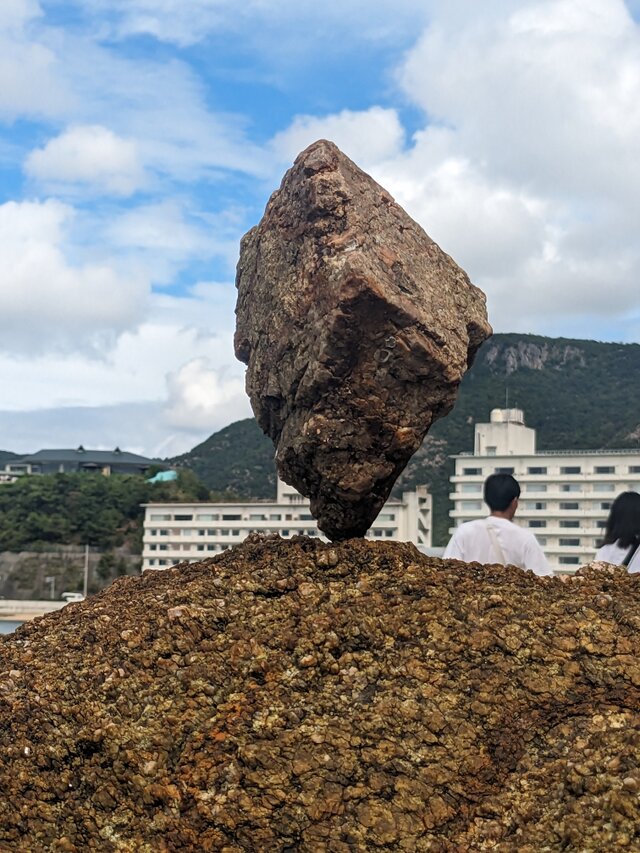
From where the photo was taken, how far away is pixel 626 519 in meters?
7.45

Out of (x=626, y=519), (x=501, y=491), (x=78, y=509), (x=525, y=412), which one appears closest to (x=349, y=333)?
(x=501, y=491)

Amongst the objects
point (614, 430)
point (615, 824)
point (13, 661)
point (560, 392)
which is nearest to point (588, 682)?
point (615, 824)

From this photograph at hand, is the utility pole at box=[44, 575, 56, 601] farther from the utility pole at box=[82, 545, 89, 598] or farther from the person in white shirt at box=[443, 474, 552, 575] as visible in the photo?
the person in white shirt at box=[443, 474, 552, 575]

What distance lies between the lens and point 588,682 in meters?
5.07

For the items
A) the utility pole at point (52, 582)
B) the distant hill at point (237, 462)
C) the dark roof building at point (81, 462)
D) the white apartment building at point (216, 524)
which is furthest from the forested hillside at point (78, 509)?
the dark roof building at point (81, 462)

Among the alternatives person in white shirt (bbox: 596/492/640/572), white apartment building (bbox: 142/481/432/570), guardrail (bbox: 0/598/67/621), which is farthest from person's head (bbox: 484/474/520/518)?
guardrail (bbox: 0/598/67/621)

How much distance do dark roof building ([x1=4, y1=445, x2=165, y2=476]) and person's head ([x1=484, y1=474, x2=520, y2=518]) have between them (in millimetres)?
87628

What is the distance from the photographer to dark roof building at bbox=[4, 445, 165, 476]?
96.4 metres

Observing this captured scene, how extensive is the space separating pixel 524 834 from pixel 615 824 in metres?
0.40

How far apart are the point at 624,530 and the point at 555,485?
40687mm

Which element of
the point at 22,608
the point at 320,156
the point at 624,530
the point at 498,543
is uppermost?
the point at 320,156

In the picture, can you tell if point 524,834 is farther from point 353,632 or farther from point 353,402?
point 353,402

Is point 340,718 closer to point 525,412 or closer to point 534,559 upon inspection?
point 534,559

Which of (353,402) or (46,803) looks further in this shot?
(353,402)
